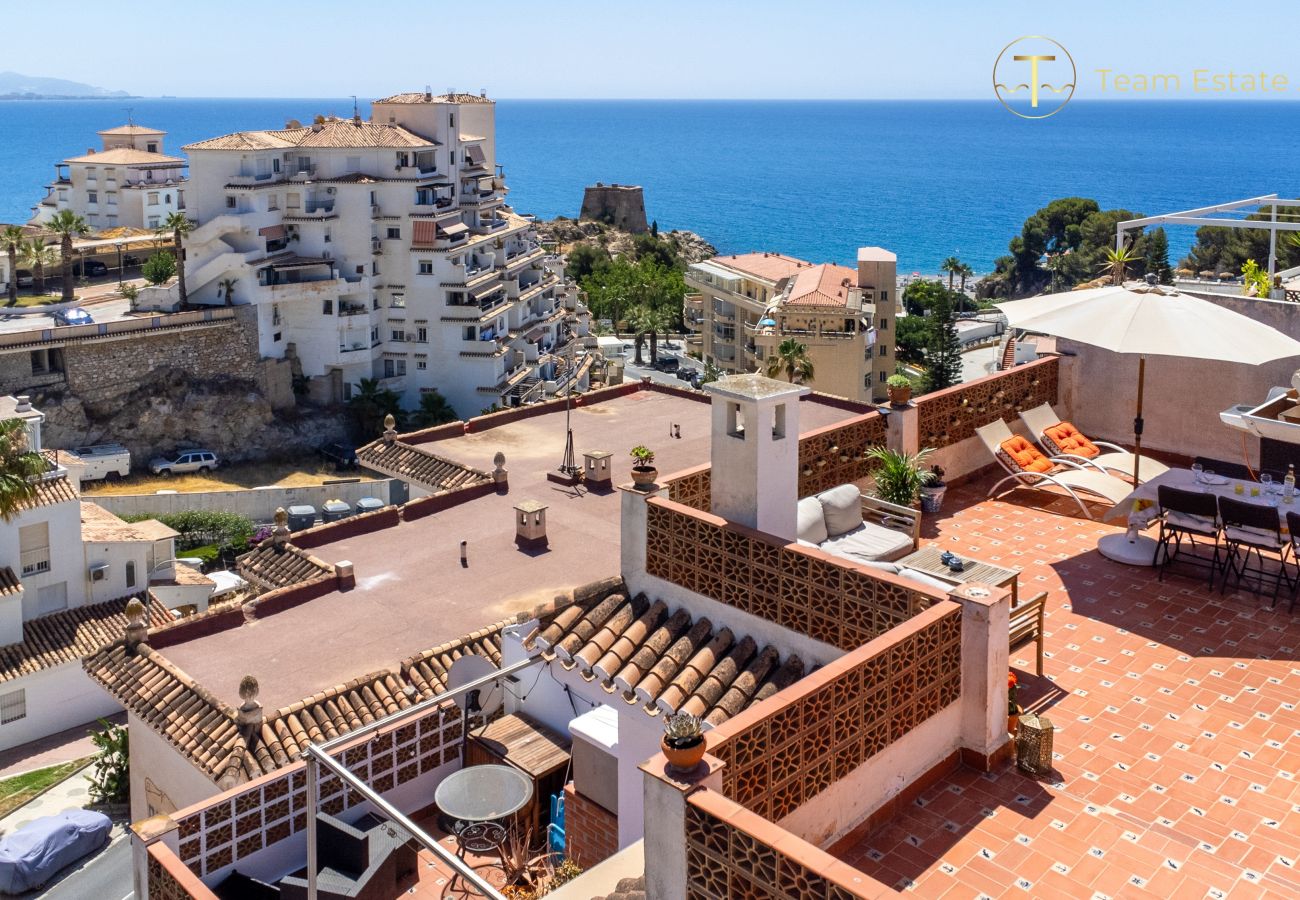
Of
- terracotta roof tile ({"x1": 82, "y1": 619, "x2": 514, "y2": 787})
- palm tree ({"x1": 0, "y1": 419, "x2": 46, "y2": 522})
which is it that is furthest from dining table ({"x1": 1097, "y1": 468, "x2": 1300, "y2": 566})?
palm tree ({"x1": 0, "y1": 419, "x2": 46, "y2": 522})

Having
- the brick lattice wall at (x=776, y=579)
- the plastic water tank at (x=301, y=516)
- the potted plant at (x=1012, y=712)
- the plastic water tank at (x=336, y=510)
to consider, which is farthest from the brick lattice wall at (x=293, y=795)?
the plastic water tank at (x=301, y=516)

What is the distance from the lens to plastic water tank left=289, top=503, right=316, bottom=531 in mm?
50094

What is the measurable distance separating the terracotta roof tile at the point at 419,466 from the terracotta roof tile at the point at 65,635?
1186cm

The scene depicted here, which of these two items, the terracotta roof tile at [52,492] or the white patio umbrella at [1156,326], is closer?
the white patio umbrella at [1156,326]

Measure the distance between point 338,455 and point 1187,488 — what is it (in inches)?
2127

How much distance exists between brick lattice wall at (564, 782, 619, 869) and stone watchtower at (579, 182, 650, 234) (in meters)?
130

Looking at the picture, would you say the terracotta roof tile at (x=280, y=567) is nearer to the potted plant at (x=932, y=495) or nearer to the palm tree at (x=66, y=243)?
the potted plant at (x=932, y=495)

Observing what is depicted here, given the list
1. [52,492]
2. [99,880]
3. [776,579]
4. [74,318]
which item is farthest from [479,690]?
[74,318]

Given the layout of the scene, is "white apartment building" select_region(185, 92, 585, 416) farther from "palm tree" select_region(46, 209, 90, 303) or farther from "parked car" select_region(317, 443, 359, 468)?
"palm tree" select_region(46, 209, 90, 303)

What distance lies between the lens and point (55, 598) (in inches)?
1355

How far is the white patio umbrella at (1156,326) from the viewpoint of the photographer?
11867 mm

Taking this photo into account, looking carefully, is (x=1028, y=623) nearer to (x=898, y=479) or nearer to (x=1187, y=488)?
(x=898, y=479)

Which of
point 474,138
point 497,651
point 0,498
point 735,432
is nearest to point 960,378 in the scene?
point 474,138

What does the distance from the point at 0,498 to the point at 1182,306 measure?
2914 cm
